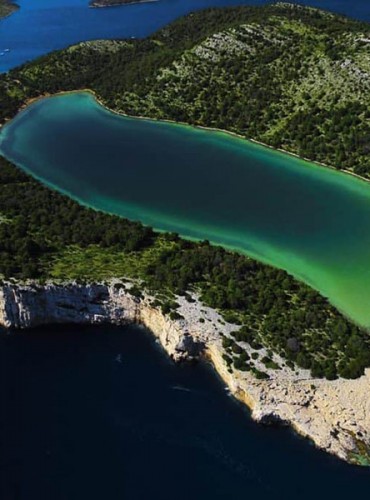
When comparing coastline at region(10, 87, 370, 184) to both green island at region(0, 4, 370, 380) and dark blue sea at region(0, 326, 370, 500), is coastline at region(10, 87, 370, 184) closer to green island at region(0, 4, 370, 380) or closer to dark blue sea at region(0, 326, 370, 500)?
green island at region(0, 4, 370, 380)

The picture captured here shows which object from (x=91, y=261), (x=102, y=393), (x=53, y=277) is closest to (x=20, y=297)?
(x=53, y=277)

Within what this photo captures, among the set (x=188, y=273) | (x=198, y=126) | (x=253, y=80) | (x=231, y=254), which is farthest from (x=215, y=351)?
(x=253, y=80)

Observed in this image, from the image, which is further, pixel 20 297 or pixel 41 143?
pixel 41 143

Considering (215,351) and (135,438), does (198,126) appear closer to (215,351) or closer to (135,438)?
(215,351)

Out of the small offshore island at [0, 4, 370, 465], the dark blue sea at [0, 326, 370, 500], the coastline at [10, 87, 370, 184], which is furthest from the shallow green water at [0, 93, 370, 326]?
the dark blue sea at [0, 326, 370, 500]

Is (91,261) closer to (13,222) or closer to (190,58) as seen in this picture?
(13,222)

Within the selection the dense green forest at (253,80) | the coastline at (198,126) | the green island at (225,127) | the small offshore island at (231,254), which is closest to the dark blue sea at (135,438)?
the small offshore island at (231,254)
